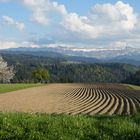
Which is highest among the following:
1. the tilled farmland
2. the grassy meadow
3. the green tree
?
the grassy meadow

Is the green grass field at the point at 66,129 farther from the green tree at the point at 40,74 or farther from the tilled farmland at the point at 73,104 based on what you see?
the green tree at the point at 40,74

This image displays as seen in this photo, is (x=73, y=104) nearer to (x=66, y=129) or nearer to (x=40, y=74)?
(x=66, y=129)

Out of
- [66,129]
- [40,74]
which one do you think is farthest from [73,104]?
[40,74]

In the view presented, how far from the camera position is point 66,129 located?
46.6ft

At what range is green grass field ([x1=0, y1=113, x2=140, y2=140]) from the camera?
A: 1345cm

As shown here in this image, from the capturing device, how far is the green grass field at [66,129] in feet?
44.1

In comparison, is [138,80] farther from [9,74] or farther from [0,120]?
[0,120]

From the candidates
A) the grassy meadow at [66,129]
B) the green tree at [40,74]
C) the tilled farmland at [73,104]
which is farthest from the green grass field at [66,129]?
the green tree at [40,74]

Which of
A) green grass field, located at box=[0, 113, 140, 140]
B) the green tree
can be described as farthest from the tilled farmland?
the green tree

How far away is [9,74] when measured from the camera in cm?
15625

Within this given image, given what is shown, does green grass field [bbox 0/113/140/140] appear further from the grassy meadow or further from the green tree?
the green tree

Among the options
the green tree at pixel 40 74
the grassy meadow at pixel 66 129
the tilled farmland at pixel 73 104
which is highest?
the grassy meadow at pixel 66 129

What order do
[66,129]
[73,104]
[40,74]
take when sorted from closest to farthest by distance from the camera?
[66,129], [73,104], [40,74]

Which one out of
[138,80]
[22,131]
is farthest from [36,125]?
[138,80]
